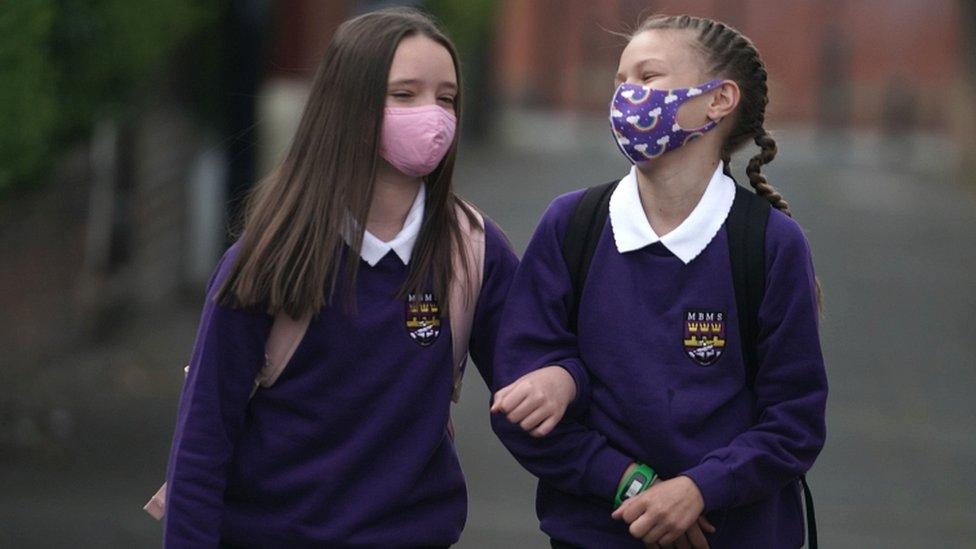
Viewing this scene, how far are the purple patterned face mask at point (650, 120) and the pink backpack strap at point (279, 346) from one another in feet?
2.44

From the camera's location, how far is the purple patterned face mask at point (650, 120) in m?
3.46

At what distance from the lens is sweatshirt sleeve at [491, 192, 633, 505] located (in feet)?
11.1

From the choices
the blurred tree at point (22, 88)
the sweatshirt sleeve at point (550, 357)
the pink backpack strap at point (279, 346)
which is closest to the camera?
the sweatshirt sleeve at point (550, 357)

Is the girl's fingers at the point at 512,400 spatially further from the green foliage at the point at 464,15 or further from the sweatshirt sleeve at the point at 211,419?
the green foliage at the point at 464,15

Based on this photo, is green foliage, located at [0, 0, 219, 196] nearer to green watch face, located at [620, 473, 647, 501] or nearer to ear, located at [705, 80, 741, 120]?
ear, located at [705, 80, 741, 120]

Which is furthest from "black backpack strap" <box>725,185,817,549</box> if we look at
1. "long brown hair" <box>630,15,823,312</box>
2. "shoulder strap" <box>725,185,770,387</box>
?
"long brown hair" <box>630,15,823,312</box>

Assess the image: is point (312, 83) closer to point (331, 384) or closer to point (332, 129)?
point (332, 129)

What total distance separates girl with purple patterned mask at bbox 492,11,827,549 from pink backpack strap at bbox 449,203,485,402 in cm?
13

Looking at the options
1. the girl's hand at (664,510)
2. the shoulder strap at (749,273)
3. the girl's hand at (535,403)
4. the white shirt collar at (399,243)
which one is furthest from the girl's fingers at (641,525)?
the white shirt collar at (399,243)

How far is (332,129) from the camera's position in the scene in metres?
3.56

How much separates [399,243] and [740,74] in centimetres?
79

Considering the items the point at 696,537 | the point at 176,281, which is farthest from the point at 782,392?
the point at 176,281

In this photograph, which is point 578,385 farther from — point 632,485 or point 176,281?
point 176,281

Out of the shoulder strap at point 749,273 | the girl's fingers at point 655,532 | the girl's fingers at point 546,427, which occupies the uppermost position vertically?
the shoulder strap at point 749,273
